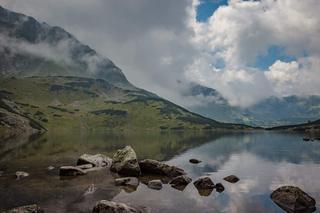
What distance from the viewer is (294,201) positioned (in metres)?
35.4

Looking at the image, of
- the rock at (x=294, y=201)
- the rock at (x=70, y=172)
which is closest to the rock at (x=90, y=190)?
the rock at (x=70, y=172)

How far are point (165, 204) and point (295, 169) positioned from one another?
1662 inches

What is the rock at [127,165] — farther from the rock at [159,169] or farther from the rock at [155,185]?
the rock at [155,185]

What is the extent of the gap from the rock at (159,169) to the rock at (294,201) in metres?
21.8

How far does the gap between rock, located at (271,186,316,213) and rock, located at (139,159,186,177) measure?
2177 cm

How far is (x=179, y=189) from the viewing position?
44594mm

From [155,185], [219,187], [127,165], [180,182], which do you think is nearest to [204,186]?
[219,187]

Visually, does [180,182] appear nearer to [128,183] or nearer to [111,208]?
[128,183]

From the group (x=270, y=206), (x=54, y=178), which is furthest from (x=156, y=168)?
(x=270, y=206)

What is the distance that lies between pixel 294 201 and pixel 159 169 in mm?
26964

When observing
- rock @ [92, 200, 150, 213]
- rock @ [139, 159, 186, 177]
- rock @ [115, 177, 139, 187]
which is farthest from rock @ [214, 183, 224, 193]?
rock @ [92, 200, 150, 213]

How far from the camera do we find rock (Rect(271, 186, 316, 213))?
34.4 meters

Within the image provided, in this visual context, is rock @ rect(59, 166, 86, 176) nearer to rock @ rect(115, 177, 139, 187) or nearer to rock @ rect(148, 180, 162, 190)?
rock @ rect(115, 177, 139, 187)

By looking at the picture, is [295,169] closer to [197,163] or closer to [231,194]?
[197,163]
